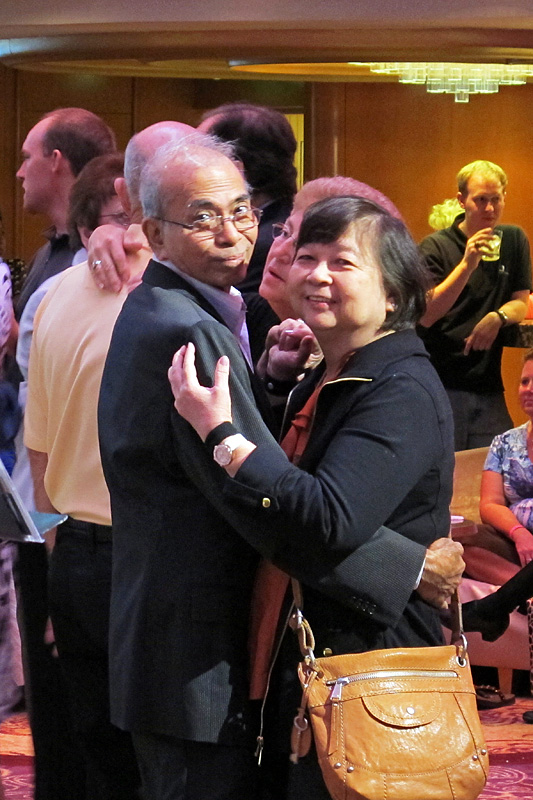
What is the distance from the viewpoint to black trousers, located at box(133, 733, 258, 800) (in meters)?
1.92

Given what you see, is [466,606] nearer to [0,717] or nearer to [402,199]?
[0,717]

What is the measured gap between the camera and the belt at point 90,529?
8.41ft

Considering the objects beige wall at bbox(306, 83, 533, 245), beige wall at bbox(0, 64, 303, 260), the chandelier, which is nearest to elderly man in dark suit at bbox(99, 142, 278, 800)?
the chandelier

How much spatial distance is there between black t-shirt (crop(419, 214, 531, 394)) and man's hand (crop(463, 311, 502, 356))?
55mm

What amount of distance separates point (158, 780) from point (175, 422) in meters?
0.58

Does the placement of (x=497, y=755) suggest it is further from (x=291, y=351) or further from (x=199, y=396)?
(x=199, y=396)

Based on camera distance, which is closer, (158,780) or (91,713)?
(158,780)

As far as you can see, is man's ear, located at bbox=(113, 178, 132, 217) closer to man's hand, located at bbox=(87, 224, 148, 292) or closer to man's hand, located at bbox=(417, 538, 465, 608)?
man's hand, located at bbox=(87, 224, 148, 292)

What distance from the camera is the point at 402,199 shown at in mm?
7965

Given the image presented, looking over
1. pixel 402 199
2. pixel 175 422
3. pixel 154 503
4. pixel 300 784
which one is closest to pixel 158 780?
pixel 300 784

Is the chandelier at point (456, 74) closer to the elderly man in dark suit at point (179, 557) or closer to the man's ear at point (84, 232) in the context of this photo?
the man's ear at point (84, 232)

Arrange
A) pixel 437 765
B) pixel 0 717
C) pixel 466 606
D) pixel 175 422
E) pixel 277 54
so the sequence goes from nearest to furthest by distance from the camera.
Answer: pixel 437 765, pixel 175 422, pixel 0 717, pixel 466 606, pixel 277 54

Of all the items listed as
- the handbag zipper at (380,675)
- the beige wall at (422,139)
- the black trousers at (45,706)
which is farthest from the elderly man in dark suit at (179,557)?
the beige wall at (422,139)

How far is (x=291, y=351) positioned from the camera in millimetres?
2348
